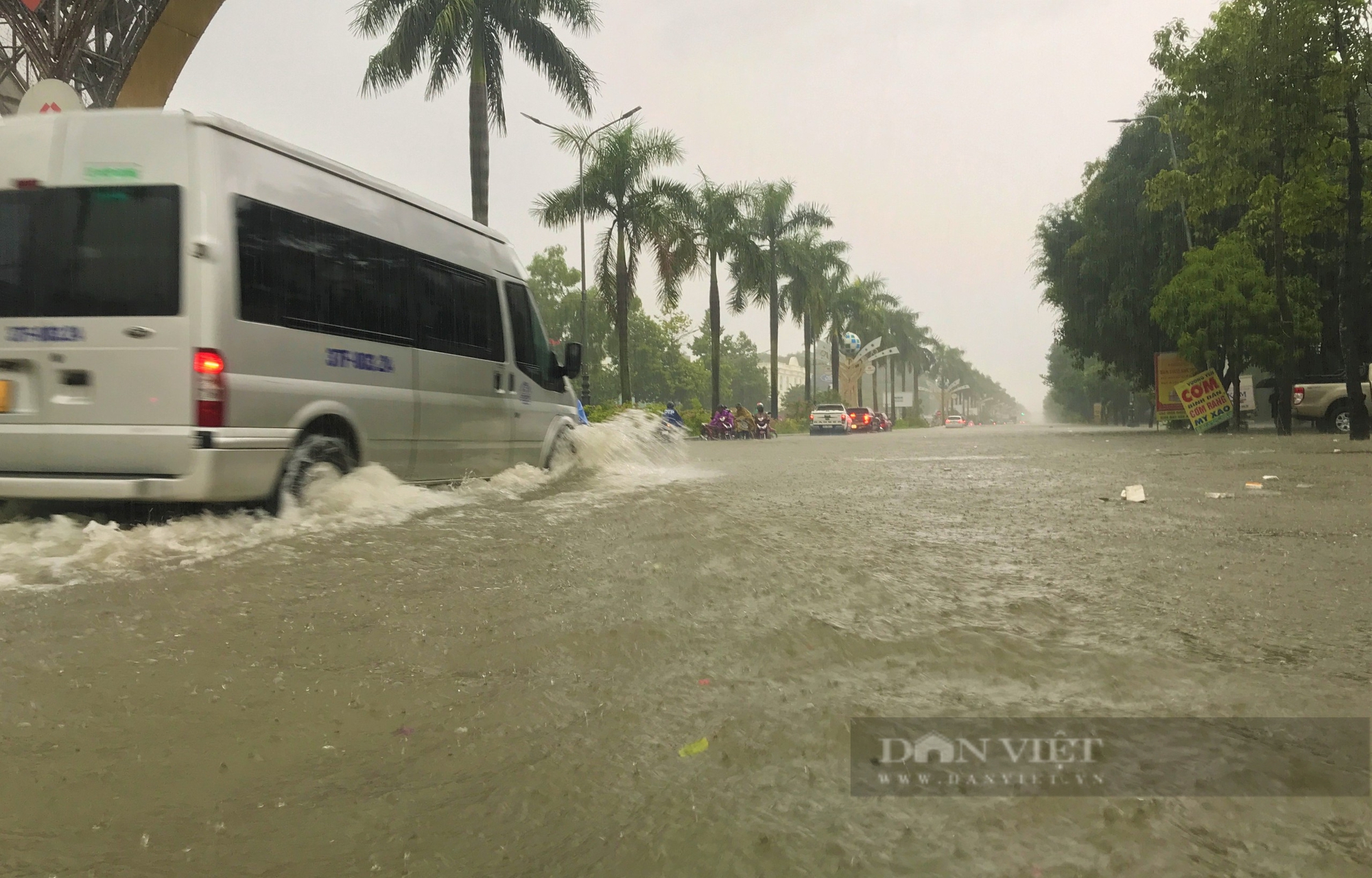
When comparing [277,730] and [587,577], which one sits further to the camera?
[587,577]

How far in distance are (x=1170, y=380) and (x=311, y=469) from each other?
1238 inches

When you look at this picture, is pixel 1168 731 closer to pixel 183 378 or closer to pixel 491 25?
pixel 183 378

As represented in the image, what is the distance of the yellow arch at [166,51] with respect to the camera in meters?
19.3

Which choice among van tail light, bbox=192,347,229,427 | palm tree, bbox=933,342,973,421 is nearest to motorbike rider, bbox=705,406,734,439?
van tail light, bbox=192,347,229,427

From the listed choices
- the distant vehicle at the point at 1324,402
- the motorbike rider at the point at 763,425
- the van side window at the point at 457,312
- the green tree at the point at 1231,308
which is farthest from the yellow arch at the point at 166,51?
the distant vehicle at the point at 1324,402

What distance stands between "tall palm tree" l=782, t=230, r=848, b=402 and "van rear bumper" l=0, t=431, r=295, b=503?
48609mm

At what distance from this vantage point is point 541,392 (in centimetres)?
980

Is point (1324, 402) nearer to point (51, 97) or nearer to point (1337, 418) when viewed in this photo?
point (1337, 418)

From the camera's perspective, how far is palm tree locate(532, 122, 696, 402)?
116 ft

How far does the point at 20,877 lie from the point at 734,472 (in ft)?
35.9

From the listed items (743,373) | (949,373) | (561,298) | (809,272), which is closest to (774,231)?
(809,272)

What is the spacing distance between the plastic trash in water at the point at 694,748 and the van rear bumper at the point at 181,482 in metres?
4.05

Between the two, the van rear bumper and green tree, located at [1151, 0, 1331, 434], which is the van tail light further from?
green tree, located at [1151, 0, 1331, 434]

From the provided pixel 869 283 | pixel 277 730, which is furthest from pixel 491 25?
pixel 869 283
